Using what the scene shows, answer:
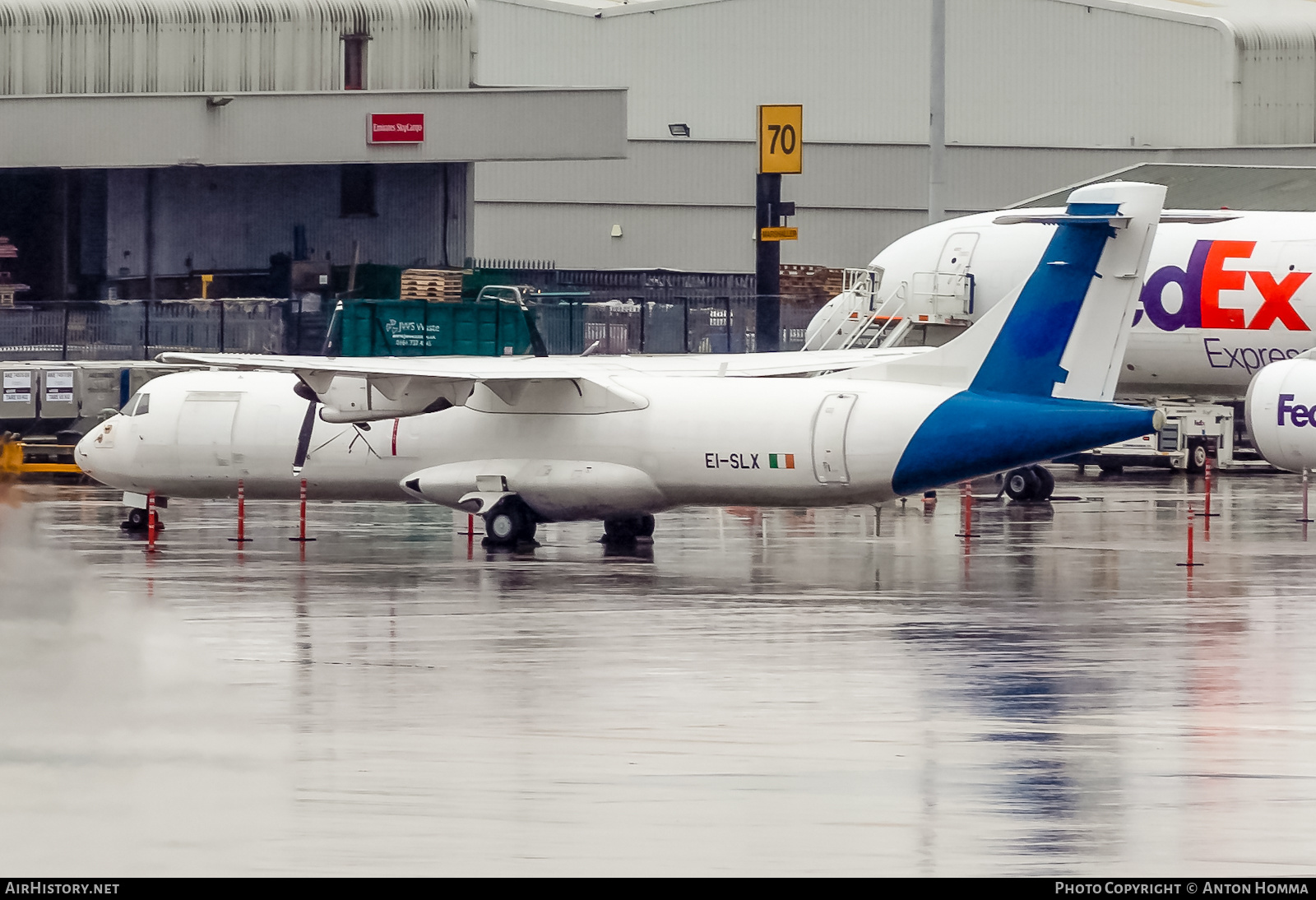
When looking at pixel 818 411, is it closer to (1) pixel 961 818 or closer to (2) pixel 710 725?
(2) pixel 710 725

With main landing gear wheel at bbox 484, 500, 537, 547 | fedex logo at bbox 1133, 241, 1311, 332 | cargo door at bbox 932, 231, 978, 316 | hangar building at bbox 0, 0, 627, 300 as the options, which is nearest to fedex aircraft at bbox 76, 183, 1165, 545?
main landing gear wheel at bbox 484, 500, 537, 547

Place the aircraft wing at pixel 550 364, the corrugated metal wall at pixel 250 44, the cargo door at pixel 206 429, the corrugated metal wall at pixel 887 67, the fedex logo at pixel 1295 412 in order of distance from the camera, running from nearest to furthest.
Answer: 1. the aircraft wing at pixel 550 364
2. the cargo door at pixel 206 429
3. the fedex logo at pixel 1295 412
4. the corrugated metal wall at pixel 250 44
5. the corrugated metal wall at pixel 887 67

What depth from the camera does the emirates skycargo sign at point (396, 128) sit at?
5588 cm

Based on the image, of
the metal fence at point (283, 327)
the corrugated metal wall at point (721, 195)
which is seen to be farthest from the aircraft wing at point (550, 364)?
the corrugated metal wall at point (721, 195)

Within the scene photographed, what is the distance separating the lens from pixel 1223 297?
35.0 metres

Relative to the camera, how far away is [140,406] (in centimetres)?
2942

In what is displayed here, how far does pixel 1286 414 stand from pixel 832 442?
786 centimetres

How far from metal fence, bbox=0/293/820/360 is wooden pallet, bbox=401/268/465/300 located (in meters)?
2.36

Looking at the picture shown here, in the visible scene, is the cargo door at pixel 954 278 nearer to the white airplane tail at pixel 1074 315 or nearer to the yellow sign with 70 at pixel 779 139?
the yellow sign with 70 at pixel 779 139

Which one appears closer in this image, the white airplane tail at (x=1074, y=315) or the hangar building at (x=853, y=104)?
the white airplane tail at (x=1074, y=315)

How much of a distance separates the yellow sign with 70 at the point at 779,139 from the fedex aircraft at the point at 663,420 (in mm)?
16927

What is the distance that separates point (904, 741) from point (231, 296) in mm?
48896

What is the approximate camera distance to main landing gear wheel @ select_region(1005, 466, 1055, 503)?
3447cm

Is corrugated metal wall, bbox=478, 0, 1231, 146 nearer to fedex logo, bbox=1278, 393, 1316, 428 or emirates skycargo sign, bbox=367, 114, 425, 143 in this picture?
emirates skycargo sign, bbox=367, 114, 425, 143
